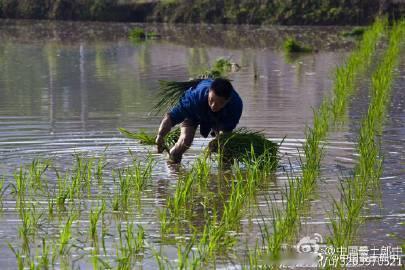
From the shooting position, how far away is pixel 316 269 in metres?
4.90

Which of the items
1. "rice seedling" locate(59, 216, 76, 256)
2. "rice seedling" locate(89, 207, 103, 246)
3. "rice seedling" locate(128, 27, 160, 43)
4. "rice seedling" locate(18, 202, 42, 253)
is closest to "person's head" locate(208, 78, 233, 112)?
"rice seedling" locate(18, 202, 42, 253)

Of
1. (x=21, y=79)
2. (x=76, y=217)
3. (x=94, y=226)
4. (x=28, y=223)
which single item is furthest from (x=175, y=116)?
(x=21, y=79)

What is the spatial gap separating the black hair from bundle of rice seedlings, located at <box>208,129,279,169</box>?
478 mm

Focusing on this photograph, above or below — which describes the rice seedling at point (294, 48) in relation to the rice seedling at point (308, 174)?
below

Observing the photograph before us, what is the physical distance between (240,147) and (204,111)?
0.37 metres

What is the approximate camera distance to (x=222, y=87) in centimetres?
712

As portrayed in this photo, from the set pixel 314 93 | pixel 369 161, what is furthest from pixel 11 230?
pixel 314 93

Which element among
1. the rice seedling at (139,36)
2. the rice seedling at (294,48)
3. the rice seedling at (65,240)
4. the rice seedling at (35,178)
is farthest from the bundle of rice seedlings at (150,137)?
the rice seedling at (139,36)

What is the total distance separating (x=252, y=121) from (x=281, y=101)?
1683mm

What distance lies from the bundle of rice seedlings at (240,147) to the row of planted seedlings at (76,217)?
1.98 feet

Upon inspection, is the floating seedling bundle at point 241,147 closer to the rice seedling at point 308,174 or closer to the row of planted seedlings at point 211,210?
the row of planted seedlings at point 211,210

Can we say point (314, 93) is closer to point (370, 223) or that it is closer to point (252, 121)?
point (252, 121)

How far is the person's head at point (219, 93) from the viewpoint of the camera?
7.12 metres

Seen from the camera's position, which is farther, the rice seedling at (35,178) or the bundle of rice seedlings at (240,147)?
the bundle of rice seedlings at (240,147)
